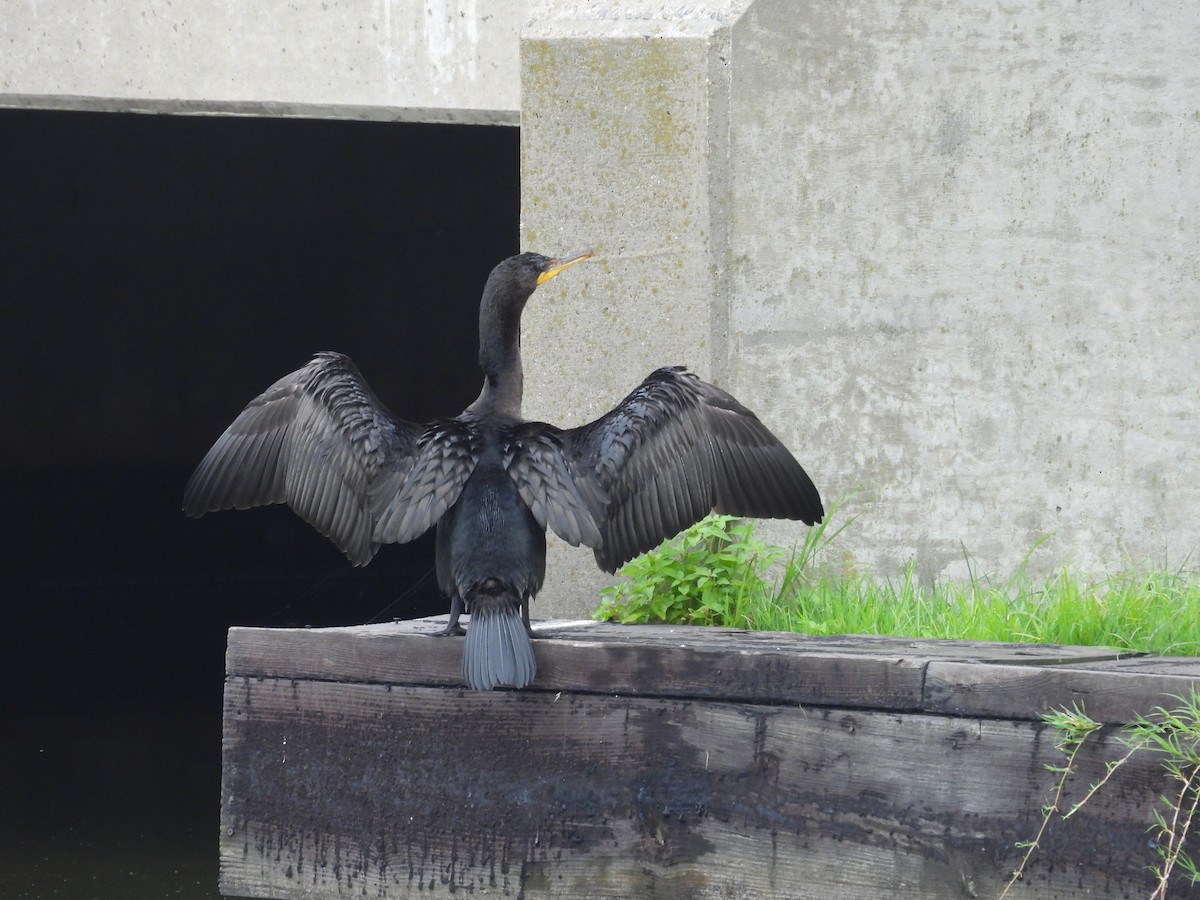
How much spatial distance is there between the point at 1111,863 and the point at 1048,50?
253 cm

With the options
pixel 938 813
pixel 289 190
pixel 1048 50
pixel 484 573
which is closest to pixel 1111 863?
pixel 938 813

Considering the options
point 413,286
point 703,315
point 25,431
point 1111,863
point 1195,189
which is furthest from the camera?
point 413,286

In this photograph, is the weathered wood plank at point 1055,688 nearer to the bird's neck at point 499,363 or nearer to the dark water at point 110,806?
the bird's neck at point 499,363

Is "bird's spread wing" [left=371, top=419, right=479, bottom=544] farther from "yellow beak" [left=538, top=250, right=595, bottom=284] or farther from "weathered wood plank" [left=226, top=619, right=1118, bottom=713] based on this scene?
"yellow beak" [left=538, top=250, right=595, bottom=284]

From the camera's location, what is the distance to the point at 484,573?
11.9ft

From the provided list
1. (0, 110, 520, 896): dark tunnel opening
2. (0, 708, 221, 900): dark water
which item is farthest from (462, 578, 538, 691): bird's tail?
(0, 110, 520, 896): dark tunnel opening

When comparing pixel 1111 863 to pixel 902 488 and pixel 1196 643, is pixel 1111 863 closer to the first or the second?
pixel 1196 643

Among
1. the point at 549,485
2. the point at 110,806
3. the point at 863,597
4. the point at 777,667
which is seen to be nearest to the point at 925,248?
the point at 863,597

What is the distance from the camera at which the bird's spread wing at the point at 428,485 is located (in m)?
3.63

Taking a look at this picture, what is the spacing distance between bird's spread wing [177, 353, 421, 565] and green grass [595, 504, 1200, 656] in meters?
1.01

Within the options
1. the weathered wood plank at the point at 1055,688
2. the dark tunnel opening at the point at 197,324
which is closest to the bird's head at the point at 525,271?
the weathered wood plank at the point at 1055,688

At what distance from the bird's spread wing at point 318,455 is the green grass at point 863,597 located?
101 centimetres

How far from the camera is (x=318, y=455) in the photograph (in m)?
3.95

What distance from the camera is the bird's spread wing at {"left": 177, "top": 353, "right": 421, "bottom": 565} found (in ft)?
12.7
